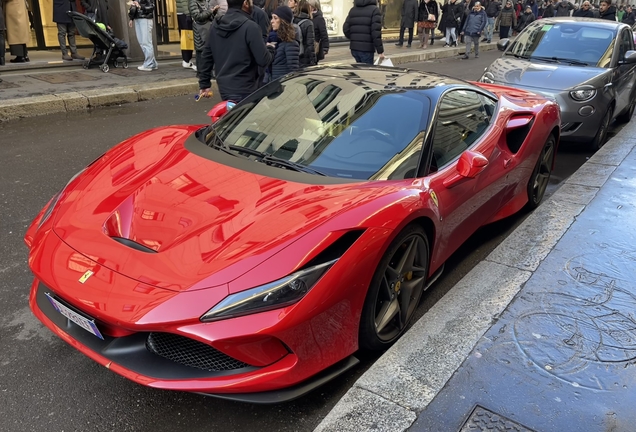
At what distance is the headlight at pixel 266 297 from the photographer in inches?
81.3

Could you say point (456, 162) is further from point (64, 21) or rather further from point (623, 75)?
point (64, 21)

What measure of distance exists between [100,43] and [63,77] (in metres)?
1.08

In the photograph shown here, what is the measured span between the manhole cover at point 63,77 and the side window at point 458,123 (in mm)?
7795

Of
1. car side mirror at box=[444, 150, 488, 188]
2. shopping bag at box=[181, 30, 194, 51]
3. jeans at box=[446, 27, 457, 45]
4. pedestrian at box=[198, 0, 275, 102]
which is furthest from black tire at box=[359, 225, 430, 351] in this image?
→ jeans at box=[446, 27, 457, 45]

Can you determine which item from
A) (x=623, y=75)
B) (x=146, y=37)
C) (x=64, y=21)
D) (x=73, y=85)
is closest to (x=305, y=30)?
(x=73, y=85)

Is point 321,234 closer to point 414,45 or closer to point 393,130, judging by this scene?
point 393,130

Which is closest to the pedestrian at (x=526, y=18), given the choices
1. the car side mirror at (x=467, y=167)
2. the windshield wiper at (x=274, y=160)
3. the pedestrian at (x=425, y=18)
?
the pedestrian at (x=425, y=18)

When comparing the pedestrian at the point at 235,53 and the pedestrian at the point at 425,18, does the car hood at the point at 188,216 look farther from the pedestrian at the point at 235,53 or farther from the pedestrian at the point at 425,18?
the pedestrian at the point at 425,18

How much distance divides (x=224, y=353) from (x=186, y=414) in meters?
0.47

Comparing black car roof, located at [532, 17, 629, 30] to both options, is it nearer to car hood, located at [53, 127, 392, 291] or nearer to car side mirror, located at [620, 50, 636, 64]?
car side mirror, located at [620, 50, 636, 64]

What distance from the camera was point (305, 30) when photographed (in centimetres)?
736

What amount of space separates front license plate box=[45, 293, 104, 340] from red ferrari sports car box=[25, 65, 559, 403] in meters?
0.01

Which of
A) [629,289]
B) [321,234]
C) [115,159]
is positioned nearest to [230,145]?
[115,159]

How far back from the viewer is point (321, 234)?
232 centimetres
